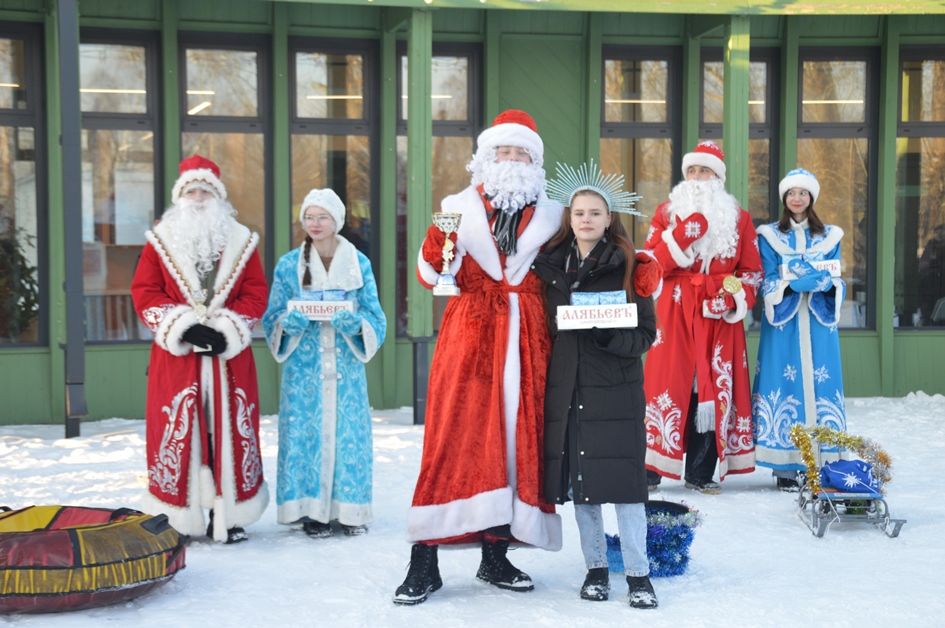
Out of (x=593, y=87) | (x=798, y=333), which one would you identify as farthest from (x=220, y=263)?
(x=593, y=87)

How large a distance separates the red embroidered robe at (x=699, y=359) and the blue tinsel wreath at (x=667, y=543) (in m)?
1.77

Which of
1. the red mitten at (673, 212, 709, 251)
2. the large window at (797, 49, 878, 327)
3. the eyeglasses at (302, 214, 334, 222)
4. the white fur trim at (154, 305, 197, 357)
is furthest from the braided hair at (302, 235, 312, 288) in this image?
the large window at (797, 49, 878, 327)

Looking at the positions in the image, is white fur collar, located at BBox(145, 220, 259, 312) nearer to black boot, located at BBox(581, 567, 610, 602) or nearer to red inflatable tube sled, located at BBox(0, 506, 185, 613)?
red inflatable tube sled, located at BBox(0, 506, 185, 613)

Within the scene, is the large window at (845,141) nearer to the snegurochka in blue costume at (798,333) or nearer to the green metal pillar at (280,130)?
the snegurochka in blue costume at (798,333)

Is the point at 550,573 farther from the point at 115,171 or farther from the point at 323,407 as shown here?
the point at 115,171

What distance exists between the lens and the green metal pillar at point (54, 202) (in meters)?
9.01

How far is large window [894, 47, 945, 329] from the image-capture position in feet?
34.9

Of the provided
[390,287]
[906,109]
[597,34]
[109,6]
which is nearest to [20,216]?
[109,6]

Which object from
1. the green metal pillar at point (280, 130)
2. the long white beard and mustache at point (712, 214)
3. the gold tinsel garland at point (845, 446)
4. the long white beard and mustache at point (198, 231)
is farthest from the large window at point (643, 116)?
the long white beard and mustache at point (198, 231)

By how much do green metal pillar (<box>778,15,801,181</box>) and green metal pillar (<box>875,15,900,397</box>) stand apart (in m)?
0.81

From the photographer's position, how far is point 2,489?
263 inches

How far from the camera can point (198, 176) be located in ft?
18.8

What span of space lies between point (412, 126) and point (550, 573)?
4854mm

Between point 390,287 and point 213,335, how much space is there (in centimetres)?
455
